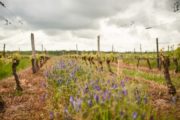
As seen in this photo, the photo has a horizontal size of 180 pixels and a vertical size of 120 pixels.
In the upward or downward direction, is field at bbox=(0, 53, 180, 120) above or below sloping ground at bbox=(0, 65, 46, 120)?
above

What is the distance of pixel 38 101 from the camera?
852 cm

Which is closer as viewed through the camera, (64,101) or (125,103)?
(125,103)

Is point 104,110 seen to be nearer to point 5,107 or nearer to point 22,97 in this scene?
point 5,107

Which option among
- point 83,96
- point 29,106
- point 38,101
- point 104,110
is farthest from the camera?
point 38,101

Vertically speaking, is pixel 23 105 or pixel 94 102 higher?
pixel 94 102

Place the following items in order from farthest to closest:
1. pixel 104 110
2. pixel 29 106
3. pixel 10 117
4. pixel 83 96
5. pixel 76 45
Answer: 1. pixel 76 45
2. pixel 29 106
3. pixel 10 117
4. pixel 83 96
5. pixel 104 110

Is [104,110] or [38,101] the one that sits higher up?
[104,110]

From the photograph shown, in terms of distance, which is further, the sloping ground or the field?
the sloping ground

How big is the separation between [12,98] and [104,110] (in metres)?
5.76

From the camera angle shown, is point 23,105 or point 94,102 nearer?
point 94,102

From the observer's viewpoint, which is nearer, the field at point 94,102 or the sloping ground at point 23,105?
the field at point 94,102

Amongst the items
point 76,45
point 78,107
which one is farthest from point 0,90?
point 76,45

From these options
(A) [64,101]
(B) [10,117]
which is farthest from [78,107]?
(B) [10,117]

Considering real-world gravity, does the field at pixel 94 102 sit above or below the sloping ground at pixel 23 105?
above
